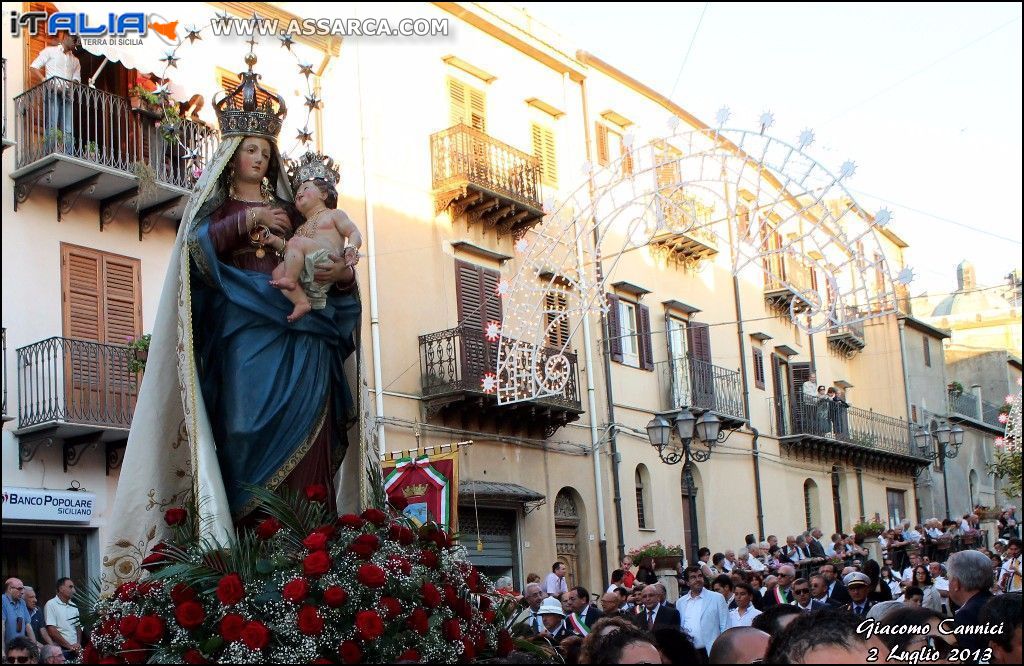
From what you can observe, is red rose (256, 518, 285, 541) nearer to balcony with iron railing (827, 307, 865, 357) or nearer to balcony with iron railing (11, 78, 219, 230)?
balcony with iron railing (11, 78, 219, 230)

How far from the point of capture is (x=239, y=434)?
21.5 feet

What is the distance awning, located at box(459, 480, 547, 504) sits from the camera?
2267cm

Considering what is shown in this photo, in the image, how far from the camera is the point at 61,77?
17422 millimetres

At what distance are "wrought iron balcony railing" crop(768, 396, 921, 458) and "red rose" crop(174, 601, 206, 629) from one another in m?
29.0

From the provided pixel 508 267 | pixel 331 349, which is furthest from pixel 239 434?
pixel 508 267

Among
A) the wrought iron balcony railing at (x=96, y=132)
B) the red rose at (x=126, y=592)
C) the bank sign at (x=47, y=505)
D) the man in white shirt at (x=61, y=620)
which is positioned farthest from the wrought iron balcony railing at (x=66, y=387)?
the red rose at (x=126, y=592)

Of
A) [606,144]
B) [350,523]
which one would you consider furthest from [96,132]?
[606,144]

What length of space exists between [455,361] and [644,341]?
22.1 ft

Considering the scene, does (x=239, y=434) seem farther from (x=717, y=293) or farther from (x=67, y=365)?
(x=717, y=293)

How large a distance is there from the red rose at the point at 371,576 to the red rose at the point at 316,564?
131mm

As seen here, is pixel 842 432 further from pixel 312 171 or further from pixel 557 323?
pixel 312 171

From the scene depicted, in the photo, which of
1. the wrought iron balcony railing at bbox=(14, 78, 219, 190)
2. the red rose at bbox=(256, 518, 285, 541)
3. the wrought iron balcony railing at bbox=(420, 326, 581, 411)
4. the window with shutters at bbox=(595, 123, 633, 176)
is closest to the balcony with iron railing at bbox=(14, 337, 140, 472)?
the wrought iron balcony railing at bbox=(14, 78, 219, 190)

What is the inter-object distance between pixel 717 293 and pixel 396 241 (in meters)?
11.4

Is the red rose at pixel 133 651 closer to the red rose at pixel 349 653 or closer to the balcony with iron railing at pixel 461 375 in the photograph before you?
the red rose at pixel 349 653
